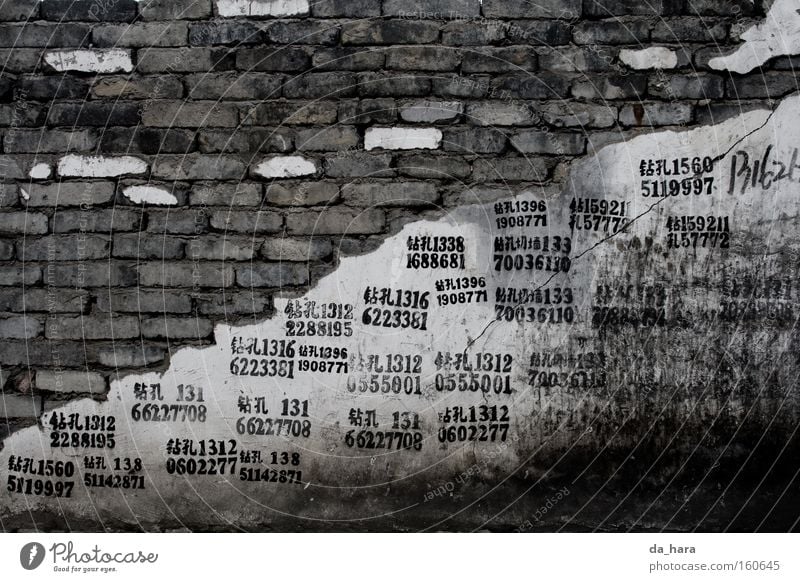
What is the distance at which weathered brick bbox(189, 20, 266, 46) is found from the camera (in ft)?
9.34

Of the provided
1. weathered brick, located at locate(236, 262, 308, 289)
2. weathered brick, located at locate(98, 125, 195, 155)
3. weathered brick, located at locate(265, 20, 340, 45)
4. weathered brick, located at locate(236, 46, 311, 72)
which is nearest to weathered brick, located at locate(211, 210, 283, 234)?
weathered brick, located at locate(236, 262, 308, 289)

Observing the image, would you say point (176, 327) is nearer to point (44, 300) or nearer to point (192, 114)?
point (44, 300)

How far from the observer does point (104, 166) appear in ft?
9.45

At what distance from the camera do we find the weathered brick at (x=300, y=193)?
2.84 meters

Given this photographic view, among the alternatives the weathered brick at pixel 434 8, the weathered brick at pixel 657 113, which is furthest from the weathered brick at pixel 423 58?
the weathered brick at pixel 657 113

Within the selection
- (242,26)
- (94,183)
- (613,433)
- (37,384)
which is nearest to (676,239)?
(613,433)

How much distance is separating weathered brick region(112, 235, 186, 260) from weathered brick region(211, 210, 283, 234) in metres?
0.17

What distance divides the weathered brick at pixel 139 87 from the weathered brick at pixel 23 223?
530 mm

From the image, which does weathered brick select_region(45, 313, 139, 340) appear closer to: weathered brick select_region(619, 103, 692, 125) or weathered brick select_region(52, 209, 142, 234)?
weathered brick select_region(52, 209, 142, 234)

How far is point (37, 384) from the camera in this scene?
2873 mm

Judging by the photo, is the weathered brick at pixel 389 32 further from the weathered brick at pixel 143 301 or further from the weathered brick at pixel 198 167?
the weathered brick at pixel 143 301

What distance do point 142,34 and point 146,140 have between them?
409 mm

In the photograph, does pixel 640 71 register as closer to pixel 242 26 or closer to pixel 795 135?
pixel 795 135

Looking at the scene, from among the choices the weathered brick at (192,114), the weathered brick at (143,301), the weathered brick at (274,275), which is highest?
the weathered brick at (192,114)
